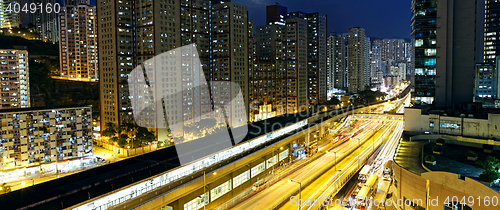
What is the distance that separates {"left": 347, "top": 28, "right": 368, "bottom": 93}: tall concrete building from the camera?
10994 cm

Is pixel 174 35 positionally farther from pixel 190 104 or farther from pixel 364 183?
pixel 364 183

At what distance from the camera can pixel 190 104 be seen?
46.7 meters

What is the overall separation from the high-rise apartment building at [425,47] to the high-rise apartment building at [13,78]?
54.6 metres

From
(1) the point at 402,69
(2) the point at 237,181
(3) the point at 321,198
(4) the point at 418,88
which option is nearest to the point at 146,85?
(2) the point at 237,181

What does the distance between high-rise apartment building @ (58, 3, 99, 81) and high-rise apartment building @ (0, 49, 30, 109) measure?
20813 millimetres

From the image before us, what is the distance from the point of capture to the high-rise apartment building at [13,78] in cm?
4441

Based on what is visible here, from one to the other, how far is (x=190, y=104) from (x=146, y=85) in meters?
7.44

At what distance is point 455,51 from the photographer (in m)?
34.1

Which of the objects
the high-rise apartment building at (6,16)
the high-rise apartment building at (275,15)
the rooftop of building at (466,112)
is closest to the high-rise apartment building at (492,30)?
the rooftop of building at (466,112)

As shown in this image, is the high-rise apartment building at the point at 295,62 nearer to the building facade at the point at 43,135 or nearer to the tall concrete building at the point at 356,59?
the building facade at the point at 43,135

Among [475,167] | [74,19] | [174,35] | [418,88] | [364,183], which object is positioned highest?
[74,19]

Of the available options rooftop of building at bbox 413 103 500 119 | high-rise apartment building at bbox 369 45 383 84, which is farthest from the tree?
high-rise apartment building at bbox 369 45 383 84

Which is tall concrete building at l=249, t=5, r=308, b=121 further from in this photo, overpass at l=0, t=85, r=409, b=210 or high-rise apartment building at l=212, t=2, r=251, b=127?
overpass at l=0, t=85, r=409, b=210

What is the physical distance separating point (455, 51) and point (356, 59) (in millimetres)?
78507
